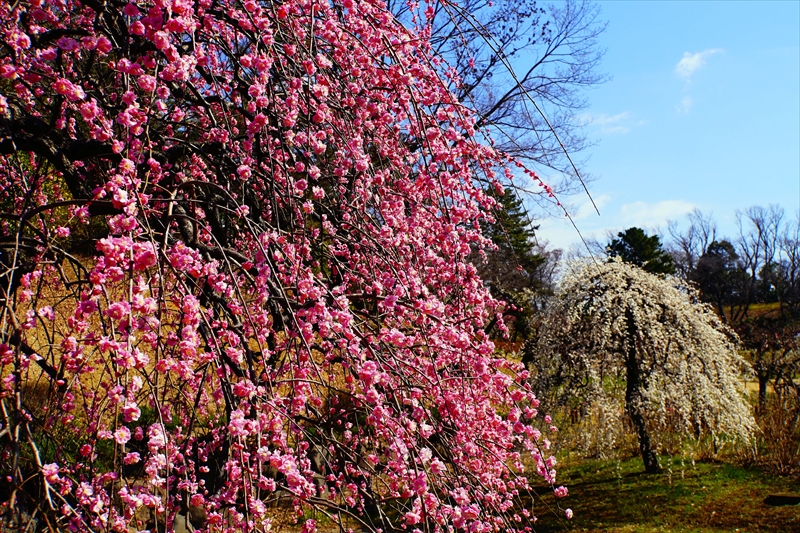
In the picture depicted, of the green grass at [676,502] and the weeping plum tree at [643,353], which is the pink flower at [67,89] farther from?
the weeping plum tree at [643,353]

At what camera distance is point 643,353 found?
7.01 metres

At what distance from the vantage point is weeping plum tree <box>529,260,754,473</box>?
6.61m

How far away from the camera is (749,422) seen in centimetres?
667

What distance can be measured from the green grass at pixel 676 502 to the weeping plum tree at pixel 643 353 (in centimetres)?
51

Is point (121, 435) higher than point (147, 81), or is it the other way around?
point (147, 81)

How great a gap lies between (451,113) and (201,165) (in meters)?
1.94

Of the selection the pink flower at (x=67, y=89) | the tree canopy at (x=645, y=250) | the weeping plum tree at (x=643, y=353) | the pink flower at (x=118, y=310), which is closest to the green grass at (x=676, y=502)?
the weeping plum tree at (x=643, y=353)

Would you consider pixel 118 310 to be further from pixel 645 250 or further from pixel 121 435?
pixel 645 250

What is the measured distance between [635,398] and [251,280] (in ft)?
18.1

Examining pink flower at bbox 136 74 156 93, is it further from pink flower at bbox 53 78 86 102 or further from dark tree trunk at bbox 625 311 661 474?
dark tree trunk at bbox 625 311 661 474

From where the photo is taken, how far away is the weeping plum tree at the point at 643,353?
21.7 feet

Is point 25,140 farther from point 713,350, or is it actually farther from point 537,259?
point 537,259

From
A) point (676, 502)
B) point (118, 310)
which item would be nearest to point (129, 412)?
point (118, 310)

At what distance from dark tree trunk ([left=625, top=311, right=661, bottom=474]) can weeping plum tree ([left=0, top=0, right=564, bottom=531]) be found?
4.08m
